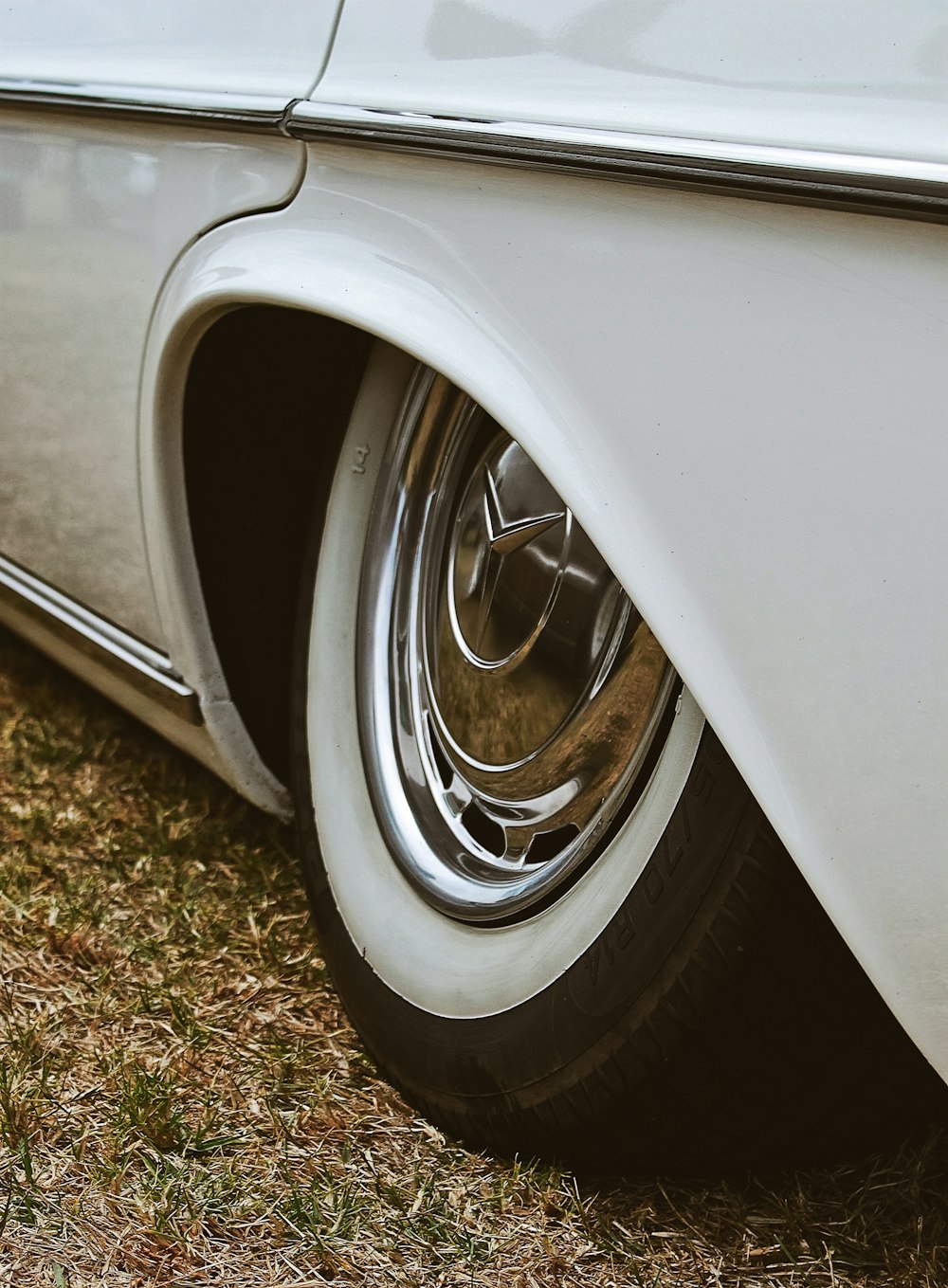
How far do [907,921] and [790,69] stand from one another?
22.7 inches

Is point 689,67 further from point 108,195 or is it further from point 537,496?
point 108,195

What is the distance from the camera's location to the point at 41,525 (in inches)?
75.2

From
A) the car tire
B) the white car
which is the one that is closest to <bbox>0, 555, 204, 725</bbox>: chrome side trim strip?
the white car

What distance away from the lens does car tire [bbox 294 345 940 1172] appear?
118cm

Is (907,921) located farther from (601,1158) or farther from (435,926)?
(435,926)

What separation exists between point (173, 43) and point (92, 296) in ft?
0.99

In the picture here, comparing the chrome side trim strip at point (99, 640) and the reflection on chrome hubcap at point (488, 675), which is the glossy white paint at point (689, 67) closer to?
the reflection on chrome hubcap at point (488, 675)

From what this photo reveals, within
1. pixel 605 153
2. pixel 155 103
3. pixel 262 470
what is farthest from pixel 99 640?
pixel 605 153

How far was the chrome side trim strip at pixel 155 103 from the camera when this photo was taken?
132cm

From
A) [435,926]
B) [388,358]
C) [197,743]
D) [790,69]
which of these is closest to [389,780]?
[435,926]

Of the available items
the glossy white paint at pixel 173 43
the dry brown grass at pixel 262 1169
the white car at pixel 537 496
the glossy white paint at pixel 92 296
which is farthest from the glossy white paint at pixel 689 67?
the dry brown grass at pixel 262 1169

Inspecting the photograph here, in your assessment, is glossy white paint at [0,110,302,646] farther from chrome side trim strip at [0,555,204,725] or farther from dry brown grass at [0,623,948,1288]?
dry brown grass at [0,623,948,1288]

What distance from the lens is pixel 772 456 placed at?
939 mm

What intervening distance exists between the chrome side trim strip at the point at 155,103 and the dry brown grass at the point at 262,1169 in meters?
1.00
